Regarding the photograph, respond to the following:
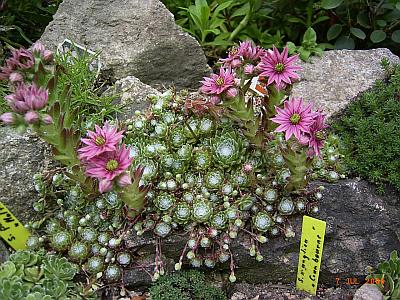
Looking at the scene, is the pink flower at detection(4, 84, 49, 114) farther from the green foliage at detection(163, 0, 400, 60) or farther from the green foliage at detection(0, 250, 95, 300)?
the green foliage at detection(163, 0, 400, 60)

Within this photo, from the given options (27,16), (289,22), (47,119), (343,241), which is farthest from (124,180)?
(27,16)

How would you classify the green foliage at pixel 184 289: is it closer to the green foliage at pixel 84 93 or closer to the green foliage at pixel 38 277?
the green foliage at pixel 38 277

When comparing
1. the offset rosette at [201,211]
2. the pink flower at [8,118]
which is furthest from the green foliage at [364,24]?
the pink flower at [8,118]

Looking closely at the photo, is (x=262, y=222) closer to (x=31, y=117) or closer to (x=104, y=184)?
(x=104, y=184)

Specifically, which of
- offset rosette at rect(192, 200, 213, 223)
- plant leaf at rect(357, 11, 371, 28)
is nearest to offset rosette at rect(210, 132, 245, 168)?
offset rosette at rect(192, 200, 213, 223)

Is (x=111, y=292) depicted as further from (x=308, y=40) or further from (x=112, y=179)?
(x=308, y=40)
